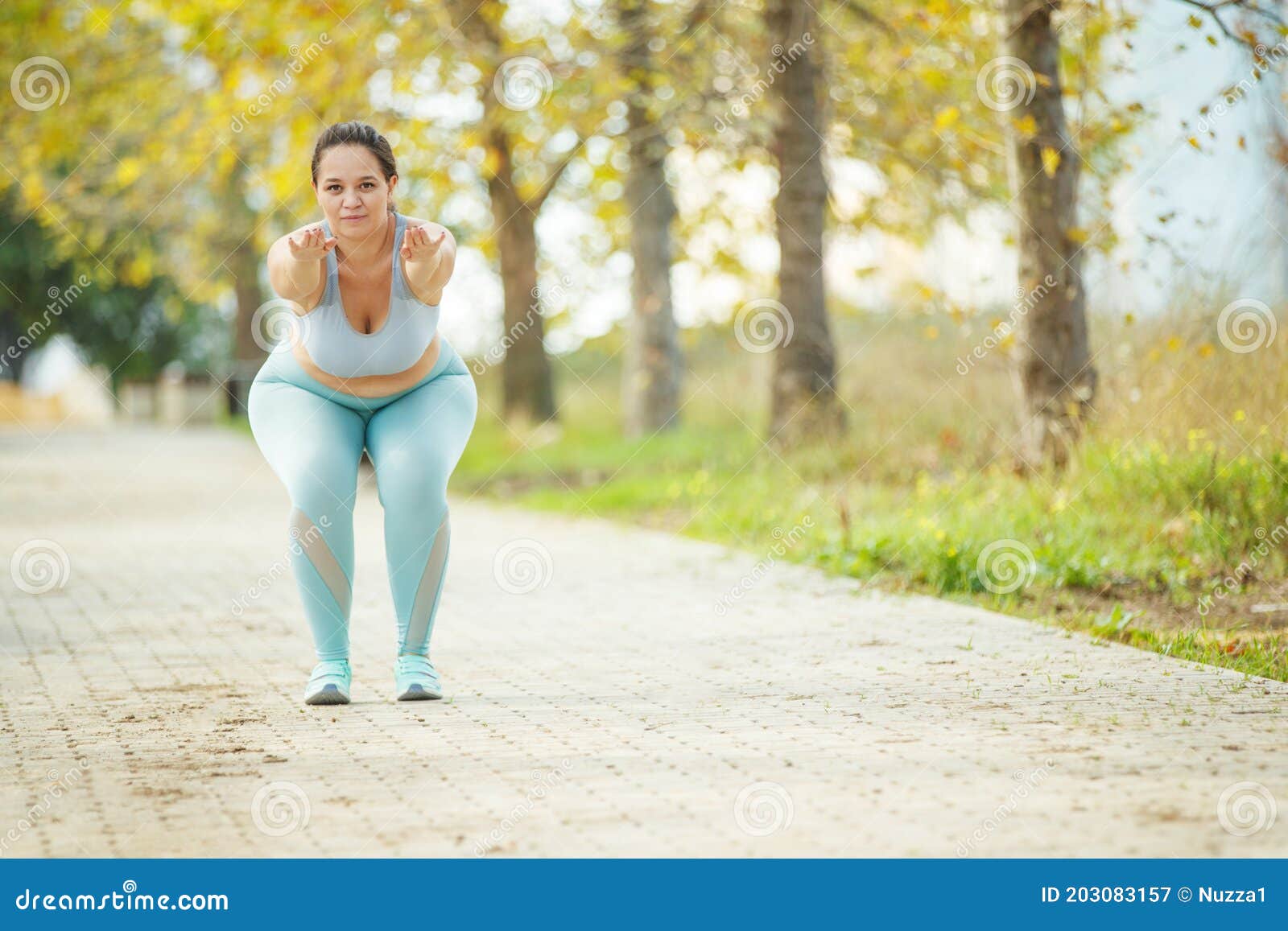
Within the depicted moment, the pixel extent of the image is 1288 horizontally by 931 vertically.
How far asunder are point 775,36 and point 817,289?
6.91ft

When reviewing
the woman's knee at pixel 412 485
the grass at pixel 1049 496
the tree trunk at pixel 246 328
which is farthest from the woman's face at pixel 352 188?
the tree trunk at pixel 246 328

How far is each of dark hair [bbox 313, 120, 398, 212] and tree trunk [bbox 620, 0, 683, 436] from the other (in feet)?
33.3

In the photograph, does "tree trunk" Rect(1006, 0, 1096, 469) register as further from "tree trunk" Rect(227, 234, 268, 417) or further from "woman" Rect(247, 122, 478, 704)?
"tree trunk" Rect(227, 234, 268, 417)

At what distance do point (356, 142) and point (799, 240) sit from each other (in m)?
8.16

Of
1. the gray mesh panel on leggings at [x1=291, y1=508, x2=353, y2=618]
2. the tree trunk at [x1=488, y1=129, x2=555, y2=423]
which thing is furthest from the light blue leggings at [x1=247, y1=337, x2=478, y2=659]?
the tree trunk at [x1=488, y1=129, x2=555, y2=423]

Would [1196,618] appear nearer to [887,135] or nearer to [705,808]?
[705,808]

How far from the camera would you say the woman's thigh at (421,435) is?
5004mm

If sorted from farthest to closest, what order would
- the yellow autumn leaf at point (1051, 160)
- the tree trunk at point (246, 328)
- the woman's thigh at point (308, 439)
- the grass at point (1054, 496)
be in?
the tree trunk at point (246, 328) → the yellow autumn leaf at point (1051, 160) → the grass at point (1054, 496) → the woman's thigh at point (308, 439)

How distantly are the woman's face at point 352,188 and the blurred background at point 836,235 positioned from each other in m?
3.31

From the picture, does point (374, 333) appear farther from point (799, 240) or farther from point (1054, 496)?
point (799, 240)

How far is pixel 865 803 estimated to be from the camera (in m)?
3.64

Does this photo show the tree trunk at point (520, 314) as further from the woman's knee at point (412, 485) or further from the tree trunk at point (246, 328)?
the tree trunk at point (246, 328)

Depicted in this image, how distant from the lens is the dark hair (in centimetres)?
488
